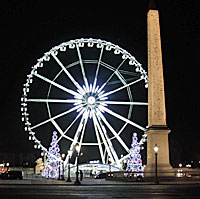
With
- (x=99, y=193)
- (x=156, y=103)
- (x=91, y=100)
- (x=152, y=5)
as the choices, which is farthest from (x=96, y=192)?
(x=91, y=100)

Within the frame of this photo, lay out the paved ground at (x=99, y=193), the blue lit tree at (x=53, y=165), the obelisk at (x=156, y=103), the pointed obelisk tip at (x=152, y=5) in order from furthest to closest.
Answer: the blue lit tree at (x=53, y=165), the pointed obelisk tip at (x=152, y=5), the obelisk at (x=156, y=103), the paved ground at (x=99, y=193)

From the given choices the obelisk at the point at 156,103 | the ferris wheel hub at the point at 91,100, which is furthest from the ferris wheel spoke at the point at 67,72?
the obelisk at the point at 156,103

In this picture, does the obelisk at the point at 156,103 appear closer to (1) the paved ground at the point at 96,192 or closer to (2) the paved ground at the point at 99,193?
(1) the paved ground at the point at 96,192

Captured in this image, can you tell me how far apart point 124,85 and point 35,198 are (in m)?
24.1

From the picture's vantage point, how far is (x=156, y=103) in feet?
84.5

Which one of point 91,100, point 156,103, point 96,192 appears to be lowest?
point 96,192

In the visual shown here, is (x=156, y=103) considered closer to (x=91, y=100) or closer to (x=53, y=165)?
(x=91, y=100)

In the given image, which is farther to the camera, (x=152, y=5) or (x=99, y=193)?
(x=152, y=5)

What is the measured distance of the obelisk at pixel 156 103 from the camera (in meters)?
25.7

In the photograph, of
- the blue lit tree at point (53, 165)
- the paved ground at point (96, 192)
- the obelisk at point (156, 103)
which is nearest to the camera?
the paved ground at point (96, 192)

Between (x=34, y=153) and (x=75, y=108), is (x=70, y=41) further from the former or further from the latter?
(x=34, y=153)

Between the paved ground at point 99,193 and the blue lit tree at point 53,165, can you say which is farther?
the blue lit tree at point 53,165

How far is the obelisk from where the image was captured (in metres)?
25.7

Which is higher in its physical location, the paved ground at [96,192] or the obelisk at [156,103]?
the obelisk at [156,103]
